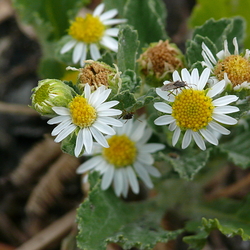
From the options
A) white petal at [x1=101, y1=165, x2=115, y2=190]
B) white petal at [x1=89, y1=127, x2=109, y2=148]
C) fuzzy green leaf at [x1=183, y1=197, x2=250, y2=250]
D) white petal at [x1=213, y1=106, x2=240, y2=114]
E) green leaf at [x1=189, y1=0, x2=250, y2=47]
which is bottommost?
fuzzy green leaf at [x1=183, y1=197, x2=250, y2=250]

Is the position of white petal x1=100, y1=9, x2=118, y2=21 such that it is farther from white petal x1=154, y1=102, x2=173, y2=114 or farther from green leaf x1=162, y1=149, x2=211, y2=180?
white petal x1=154, y1=102, x2=173, y2=114

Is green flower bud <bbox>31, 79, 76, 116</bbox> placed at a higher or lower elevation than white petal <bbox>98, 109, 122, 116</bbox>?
higher

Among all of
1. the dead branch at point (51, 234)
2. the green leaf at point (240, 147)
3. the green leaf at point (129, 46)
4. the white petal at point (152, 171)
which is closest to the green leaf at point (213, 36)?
the green leaf at point (129, 46)

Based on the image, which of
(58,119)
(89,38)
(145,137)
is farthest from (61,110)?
(89,38)

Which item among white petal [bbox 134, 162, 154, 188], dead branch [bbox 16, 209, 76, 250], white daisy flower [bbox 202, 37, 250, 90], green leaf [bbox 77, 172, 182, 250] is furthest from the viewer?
dead branch [bbox 16, 209, 76, 250]

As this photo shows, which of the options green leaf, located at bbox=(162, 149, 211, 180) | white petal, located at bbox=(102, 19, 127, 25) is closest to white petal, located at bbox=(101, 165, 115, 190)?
green leaf, located at bbox=(162, 149, 211, 180)

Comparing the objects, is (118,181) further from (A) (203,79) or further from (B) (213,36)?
(B) (213,36)

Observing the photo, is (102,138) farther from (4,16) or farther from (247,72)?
(4,16)
